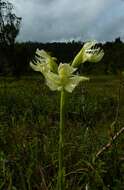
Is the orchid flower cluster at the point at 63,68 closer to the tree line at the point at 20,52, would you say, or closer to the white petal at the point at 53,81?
the white petal at the point at 53,81

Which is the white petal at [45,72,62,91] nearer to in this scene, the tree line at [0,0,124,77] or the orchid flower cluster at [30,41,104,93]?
the orchid flower cluster at [30,41,104,93]

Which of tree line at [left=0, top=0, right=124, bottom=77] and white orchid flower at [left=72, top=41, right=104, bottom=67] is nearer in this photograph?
white orchid flower at [left=72, top=41, right=104, bottom=67]

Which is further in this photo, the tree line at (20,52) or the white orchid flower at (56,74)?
the tree line at (20,52)

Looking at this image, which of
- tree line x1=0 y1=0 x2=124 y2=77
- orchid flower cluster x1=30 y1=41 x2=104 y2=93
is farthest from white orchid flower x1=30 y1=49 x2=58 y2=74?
A: tree line x1=0 y1=0 x2=124 y2=77

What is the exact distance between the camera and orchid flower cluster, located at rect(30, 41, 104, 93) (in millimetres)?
2059

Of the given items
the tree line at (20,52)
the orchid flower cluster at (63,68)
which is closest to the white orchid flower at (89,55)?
the orchid flower cluster at (63,68)

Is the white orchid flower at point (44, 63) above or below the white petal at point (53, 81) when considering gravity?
above

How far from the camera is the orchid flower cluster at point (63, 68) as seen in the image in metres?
2.06

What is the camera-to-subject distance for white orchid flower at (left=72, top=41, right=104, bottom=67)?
209cm

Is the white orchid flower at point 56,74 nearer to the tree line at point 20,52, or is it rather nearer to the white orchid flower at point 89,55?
Answer: the white orchid flower at point 89,55

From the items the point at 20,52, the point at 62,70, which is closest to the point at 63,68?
the point at 62,70

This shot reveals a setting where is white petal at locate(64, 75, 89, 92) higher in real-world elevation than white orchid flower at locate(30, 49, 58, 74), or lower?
lower

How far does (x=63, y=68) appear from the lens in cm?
210

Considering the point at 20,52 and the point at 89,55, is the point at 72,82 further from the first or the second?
the point at 20,52
